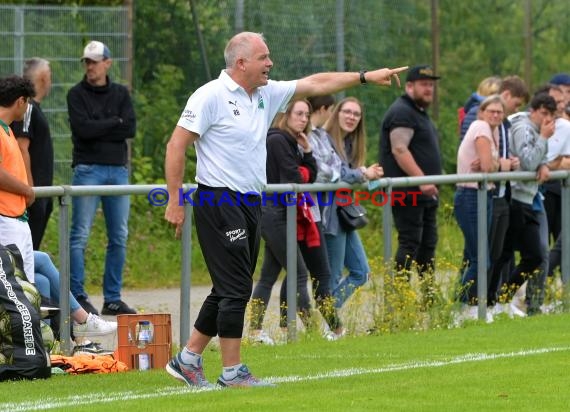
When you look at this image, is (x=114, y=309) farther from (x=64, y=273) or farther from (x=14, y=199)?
(x=14, y=199)

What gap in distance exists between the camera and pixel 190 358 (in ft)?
32.2

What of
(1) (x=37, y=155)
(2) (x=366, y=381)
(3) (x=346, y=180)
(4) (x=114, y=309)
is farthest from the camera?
(4) (x=114, y=309)

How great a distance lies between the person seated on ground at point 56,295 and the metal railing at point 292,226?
30 cm

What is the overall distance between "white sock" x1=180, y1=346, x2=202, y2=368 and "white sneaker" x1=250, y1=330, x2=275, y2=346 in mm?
2422

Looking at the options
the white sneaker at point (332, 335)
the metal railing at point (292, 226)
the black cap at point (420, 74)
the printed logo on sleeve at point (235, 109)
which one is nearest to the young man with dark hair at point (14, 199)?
the metal railing at point (292, 226)

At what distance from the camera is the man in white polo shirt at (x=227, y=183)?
31.6 ft

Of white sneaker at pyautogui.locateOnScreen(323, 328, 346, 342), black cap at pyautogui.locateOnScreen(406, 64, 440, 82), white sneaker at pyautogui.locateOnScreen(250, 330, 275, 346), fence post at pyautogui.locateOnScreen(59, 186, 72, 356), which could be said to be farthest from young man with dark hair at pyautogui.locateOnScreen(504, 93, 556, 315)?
fence post at pyautogui.locateOnScreen(59, 186, 72, 356)

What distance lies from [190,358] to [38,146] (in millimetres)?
3627

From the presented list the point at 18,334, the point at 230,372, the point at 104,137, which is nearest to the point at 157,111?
the point at 104,137

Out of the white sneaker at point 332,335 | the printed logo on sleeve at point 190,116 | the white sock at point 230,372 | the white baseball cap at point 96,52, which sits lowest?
the white sneaker at point 332,335

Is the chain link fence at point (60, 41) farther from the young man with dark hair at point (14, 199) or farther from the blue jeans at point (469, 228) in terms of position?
the young man with dark hair at point (14, 199)

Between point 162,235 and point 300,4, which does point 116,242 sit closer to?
point 162,235

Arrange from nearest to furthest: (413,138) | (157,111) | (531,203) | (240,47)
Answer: (240,47) → (413,138) → (531,203) → (157,111)

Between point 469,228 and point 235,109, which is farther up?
point 235,109
